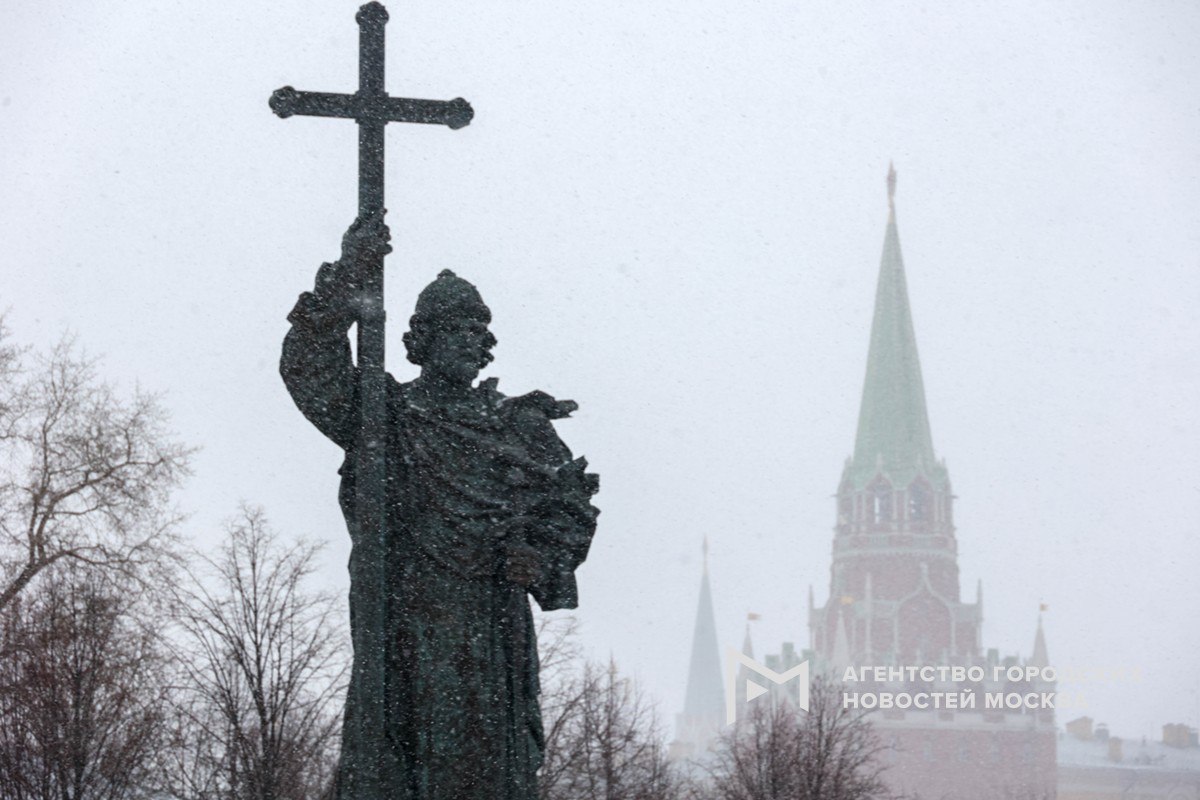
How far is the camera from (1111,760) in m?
118

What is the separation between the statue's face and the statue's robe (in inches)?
5.0

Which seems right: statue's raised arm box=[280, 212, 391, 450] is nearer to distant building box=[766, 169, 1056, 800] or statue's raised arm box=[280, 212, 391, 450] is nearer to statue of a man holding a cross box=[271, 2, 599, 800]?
statue of a man holding a cross box=[271, 2, 599, 800]

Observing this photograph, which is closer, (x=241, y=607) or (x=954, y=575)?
(x=241, y=607)

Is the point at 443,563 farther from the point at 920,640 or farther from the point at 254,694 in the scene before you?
the point at 920,640

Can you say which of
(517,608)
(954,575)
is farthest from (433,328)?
(954,575)

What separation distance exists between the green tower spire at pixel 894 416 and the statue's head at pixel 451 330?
114987 millimetres

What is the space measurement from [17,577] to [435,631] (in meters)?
20.6

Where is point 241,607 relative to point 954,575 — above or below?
below

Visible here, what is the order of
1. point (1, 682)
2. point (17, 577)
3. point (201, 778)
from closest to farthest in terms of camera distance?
point (1, 682), point (17, 577), point (201, 778)

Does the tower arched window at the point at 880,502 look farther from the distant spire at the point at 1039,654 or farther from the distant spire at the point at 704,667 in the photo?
the distant spire at the point at 704,667

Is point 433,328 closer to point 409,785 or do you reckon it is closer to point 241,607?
point 409,785

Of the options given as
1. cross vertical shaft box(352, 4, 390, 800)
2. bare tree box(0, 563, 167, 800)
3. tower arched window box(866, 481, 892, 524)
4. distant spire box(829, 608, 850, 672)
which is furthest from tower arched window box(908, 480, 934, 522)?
cross vertical shaft box(352, 4, 390, 800)

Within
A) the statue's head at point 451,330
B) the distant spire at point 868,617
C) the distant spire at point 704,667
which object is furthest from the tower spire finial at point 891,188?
the statue's head at point 451,330

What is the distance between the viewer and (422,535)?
5473 mm
